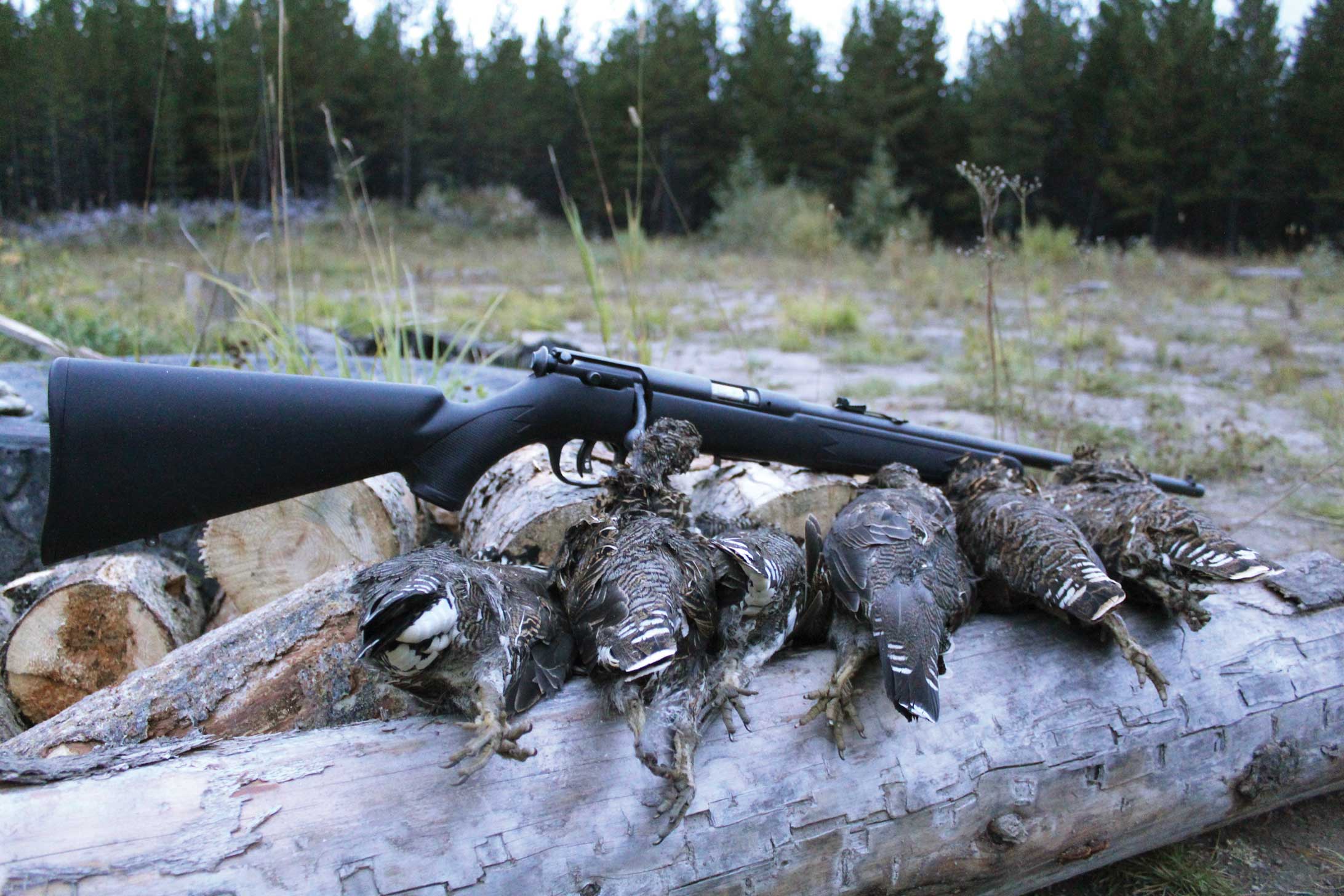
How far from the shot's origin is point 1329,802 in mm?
2578

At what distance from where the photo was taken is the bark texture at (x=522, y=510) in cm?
261

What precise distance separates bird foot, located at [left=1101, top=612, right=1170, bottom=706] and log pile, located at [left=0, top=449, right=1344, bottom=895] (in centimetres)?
13

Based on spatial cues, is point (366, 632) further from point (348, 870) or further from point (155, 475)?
point (155, 475)

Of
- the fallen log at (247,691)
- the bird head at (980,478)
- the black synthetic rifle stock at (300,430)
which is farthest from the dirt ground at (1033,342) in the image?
the fallen log at (247,691)

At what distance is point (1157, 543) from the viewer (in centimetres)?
227

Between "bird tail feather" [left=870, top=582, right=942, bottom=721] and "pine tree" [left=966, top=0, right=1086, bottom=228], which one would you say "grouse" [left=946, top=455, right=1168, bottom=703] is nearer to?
"bird tail feather" [left=870, top=582, right=942, bottom=721]

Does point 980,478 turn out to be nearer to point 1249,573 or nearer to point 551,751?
point 1249,573

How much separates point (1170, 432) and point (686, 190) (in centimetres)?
2059

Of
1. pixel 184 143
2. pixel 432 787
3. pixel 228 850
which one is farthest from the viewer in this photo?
pixel 184 143

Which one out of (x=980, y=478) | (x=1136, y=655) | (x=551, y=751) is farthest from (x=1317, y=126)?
(x=551, y=751)

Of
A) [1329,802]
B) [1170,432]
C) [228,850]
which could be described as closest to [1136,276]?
[1170,432]

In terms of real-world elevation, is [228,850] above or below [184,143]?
below

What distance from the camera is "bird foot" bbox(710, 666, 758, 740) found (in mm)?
1783

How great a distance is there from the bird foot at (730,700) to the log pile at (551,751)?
35mm
